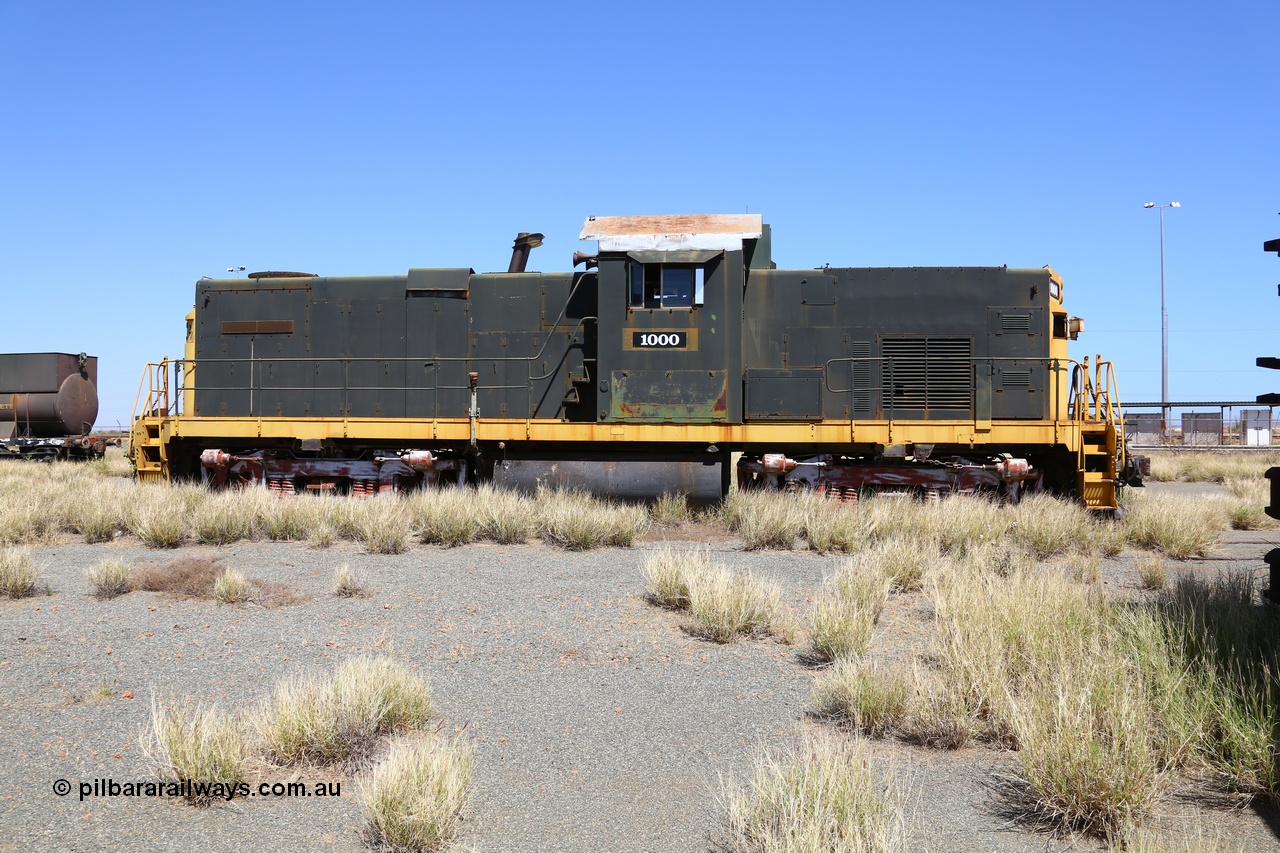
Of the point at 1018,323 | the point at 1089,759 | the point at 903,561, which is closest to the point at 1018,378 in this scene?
the point at 1018,323

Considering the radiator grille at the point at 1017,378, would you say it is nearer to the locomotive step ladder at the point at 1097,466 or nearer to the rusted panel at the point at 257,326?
the locomotive step ladder at the point at 1097,466

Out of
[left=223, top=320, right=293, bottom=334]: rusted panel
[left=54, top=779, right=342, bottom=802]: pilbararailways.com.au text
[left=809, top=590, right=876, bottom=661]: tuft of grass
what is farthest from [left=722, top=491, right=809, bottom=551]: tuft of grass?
[left=223, top=320, right=293, bottom=334]: rusted panel

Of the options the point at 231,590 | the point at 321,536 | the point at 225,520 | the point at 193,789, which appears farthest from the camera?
the point at 225,520

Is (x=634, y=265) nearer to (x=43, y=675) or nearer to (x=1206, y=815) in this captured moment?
(x=43, y=675)

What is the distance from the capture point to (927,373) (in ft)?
43.7

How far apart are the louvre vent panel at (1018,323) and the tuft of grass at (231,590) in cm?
1028

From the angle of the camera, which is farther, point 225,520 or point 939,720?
point 225,520

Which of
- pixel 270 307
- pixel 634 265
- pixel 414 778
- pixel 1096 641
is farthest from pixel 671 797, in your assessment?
pixel 270 307

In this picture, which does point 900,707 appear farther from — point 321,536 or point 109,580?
point 321,536

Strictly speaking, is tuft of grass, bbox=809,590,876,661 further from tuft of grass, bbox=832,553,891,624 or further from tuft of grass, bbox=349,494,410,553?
tuft of grass, bbox=349,494,410,553

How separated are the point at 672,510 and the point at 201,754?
882 centimetres

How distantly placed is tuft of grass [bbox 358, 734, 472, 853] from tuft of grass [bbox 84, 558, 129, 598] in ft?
16.8

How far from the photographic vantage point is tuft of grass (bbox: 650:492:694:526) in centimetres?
1233

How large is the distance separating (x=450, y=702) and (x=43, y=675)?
2.49m
